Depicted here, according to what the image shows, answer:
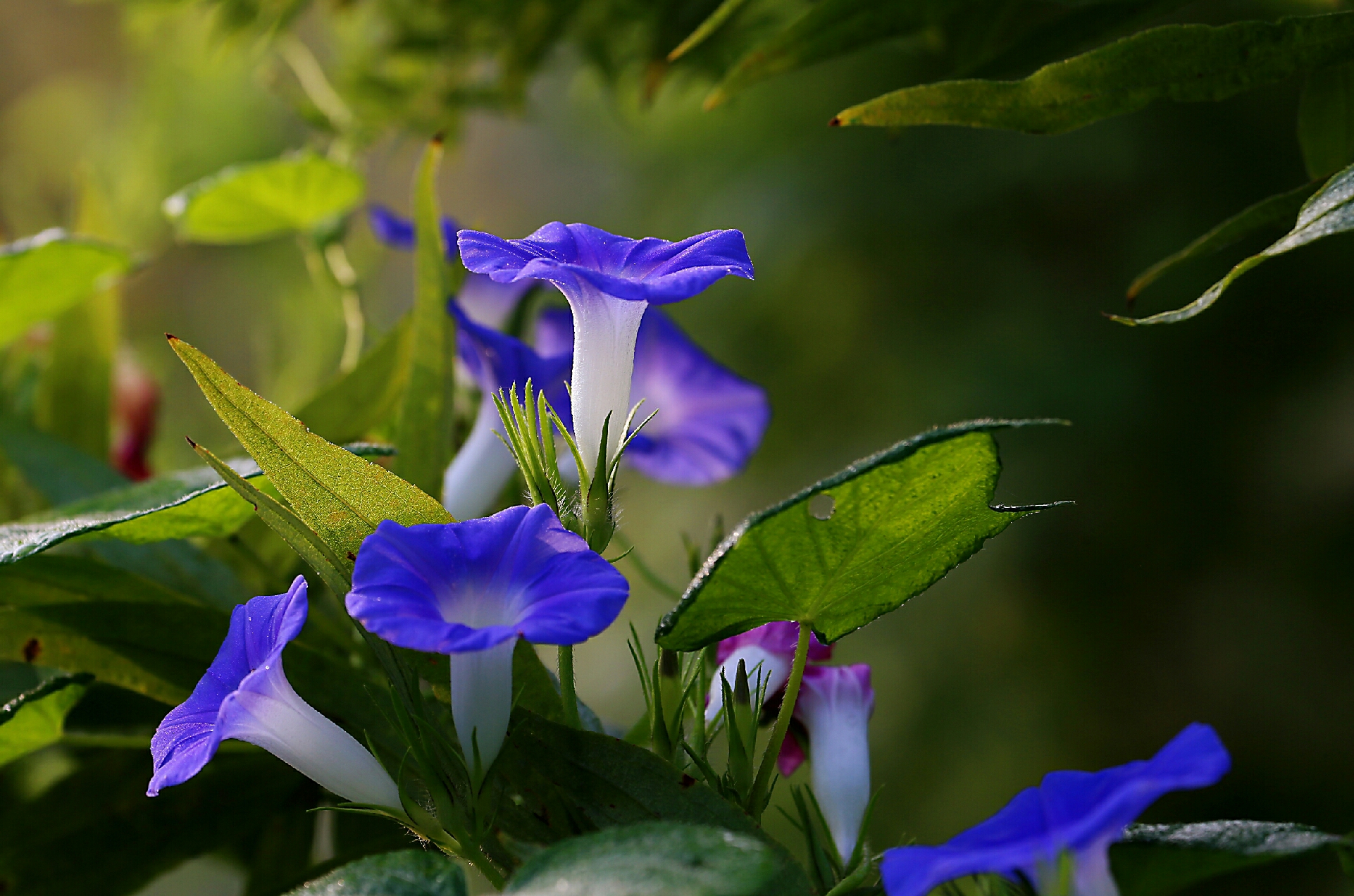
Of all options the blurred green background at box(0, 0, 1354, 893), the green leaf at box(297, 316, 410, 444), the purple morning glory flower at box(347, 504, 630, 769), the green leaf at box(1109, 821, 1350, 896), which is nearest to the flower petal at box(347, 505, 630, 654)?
the purple morning glory flower at box(347, 504, 630, 769)

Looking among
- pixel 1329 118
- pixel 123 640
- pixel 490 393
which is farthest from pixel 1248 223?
pixel 123 640

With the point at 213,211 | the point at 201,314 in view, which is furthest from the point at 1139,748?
the point at 201,314

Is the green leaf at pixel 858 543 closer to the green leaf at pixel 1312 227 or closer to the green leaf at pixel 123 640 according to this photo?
the green leaf at pixel 1312 227

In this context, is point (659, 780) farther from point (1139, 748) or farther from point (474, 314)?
point (1139, 748)

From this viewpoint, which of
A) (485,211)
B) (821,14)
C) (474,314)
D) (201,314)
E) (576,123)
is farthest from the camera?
(485,211)

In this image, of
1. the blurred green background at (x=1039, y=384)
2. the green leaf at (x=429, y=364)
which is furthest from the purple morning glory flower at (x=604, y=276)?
the blurred green background at (x=1039, y=384)

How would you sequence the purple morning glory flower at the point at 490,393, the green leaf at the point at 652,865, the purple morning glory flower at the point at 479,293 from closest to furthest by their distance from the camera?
1. the green leaf at the point at 652,865
2. the purple morning glory flower at the point at 490,393
3. the purple morning glory flower at the point at 479,293

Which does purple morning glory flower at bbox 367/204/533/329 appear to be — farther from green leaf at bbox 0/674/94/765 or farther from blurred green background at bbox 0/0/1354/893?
blurred green background at bbox 0/0/1354/893
